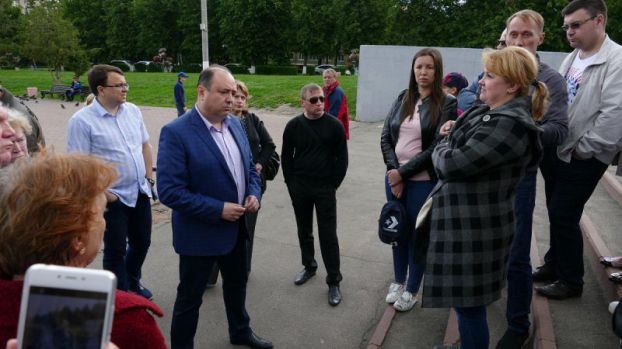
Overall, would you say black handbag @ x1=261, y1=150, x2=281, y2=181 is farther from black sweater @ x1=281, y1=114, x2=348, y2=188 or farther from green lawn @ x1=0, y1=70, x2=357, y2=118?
green lawn @ x1=0, y1=70, x2=357, y2=118

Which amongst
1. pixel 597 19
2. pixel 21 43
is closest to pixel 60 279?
pixel 597 19

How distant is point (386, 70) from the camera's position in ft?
52.5

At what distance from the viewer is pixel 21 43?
33.9 m

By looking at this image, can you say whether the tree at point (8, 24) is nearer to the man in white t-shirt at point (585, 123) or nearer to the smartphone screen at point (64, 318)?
the man in white t-shirt at point (585, 123)

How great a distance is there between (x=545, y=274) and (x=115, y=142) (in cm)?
371

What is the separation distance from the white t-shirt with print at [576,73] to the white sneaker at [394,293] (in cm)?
197

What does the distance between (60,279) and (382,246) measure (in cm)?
468

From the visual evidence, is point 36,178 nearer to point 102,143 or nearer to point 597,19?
point 102,143

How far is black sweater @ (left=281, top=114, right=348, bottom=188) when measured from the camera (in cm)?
421

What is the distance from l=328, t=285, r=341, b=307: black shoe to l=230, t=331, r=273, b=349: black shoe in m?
0.82

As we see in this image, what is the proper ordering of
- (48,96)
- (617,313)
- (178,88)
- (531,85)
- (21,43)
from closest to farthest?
(617,313), (531,85), (178,88), (48,96), (21,43)

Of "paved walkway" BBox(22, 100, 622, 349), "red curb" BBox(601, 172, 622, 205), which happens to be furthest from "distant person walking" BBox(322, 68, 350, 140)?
"red curb" BBox(601, 172, 622, 205)

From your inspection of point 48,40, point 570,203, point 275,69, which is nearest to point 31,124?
point 570,203

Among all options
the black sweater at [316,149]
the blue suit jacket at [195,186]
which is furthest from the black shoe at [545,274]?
the blue suit jacket at [195,186]
